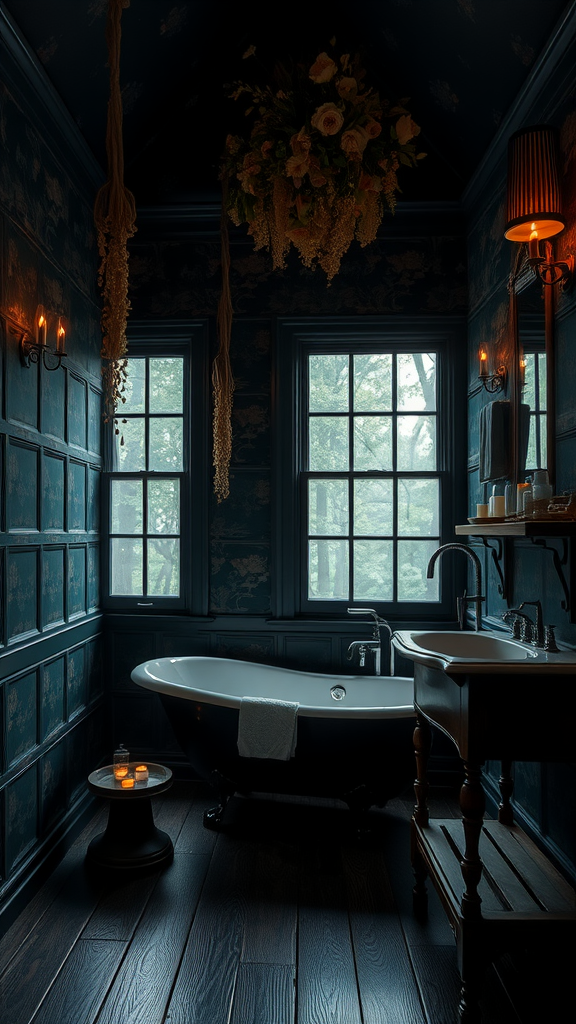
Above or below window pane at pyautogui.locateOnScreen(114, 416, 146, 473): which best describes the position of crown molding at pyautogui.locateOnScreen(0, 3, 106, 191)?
above

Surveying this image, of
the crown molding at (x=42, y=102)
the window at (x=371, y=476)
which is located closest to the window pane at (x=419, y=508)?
the window at (x=371, y=476)

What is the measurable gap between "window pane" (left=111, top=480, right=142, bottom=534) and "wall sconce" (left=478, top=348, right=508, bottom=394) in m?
1.86

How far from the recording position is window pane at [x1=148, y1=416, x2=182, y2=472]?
3.65m

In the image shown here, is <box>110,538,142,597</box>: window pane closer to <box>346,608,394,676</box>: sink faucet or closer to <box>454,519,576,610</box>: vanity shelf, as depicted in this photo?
<box>346,608,394,676</box>: sink faucet

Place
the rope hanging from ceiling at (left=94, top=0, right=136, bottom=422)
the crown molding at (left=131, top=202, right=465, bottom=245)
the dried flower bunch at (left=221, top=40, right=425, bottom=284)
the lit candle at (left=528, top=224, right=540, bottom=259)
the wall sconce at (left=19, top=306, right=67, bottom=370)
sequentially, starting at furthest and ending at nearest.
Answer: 1. the crown molding at (left=131, top=202, right=465, bottom=245)
2. the wall sconce at (left=19, top=306, right=67, bottom=370)
3. the lit candle at (left=528, top=224, right=540, bottom=259)
4. the dried flower bunch at (left=221, top=40, right=425, bottom=284)
5. the rope hanging from ceiling at (left=94, top=0, right=136, bottom=422)

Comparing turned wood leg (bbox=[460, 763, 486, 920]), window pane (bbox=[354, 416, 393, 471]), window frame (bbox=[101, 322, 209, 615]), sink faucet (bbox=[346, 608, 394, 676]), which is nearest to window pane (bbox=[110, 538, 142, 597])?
window frame (bbox=[101, 322, 209, 615])

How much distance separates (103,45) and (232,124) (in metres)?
0.96

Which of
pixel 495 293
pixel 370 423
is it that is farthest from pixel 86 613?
pixel 495 293

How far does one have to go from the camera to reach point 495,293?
303cm

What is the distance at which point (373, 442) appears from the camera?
3.62 metres

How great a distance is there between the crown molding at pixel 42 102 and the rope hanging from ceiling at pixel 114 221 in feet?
2.85

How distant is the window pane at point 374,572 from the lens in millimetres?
3564

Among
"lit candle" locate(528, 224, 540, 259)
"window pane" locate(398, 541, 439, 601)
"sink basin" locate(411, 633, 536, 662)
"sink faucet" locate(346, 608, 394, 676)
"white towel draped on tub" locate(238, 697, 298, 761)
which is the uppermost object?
"lit candle" locate(528, 224, 540, 259)

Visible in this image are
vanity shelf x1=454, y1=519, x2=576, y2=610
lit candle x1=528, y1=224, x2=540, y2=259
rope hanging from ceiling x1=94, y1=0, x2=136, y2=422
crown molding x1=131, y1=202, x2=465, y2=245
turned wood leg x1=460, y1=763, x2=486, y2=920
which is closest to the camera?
rope hanging from ceiling x1=94, y1=0, x2=136, y2=422
